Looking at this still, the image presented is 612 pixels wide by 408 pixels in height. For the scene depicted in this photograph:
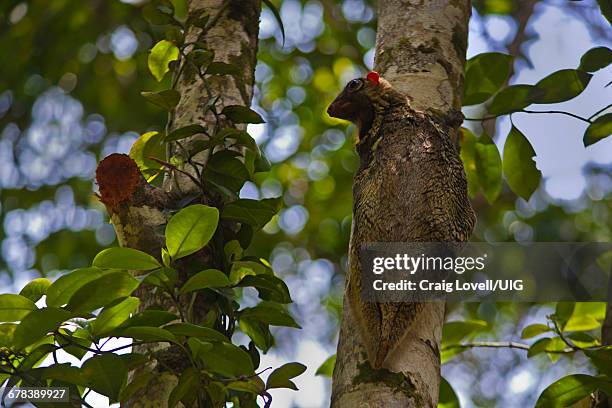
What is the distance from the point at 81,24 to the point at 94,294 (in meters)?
3.86

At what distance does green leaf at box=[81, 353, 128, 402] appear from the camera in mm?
1757

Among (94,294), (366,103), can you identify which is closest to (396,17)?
(366,103)

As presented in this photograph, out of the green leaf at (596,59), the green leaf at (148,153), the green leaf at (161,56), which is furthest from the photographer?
the green leaf at (161,56)

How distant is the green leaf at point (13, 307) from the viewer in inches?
71.3

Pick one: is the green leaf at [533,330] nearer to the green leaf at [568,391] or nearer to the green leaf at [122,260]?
the green leaf at [568,391]

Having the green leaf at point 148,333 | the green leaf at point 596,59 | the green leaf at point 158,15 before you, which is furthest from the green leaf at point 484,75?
the green leaf at point 148,333

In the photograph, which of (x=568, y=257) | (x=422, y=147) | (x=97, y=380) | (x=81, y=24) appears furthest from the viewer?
(x=81, y=24)

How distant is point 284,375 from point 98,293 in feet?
1.43

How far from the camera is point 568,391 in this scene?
220 cm

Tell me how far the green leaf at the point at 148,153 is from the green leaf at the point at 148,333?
69cm

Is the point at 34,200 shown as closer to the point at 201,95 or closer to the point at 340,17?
the point at 340,17

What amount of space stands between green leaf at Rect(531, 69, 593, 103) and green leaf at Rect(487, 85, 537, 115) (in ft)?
0.15

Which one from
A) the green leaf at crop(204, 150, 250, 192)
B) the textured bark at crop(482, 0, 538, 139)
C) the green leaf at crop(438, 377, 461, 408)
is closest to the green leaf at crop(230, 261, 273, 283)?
the green leaf at crop(204, 150, 250, 192)

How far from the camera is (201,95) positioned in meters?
2.51
